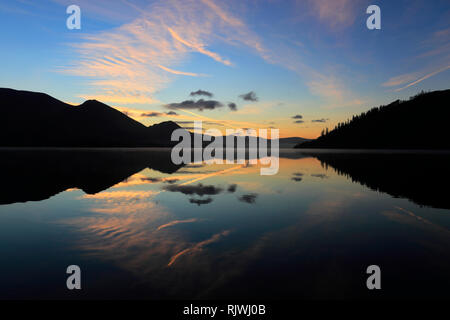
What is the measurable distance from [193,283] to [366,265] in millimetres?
6144

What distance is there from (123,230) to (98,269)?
14.0ft

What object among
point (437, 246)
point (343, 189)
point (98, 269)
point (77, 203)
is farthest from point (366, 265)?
point (77, 203)

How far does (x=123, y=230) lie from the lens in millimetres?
12672

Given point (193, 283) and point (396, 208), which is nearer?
point (193, 283)

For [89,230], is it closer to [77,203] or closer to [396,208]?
[77,203]

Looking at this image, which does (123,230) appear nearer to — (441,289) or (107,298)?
(107,298)

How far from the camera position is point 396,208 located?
56.6ft

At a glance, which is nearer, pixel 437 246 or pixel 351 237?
pixel 437 246
